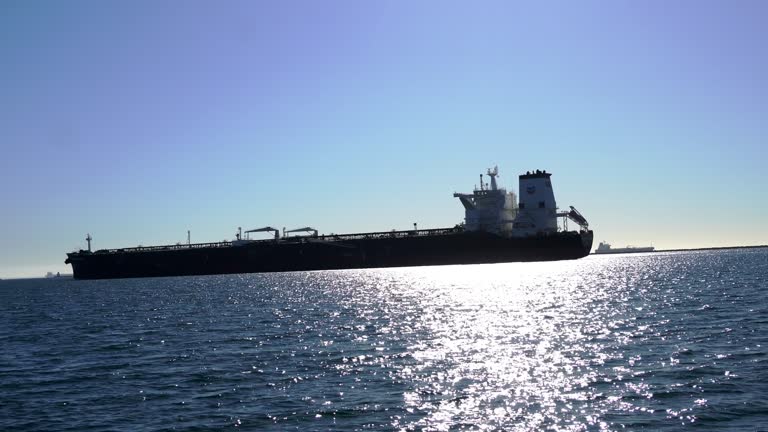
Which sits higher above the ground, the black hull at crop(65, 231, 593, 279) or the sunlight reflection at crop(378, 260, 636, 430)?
the black hull at crop(65, 231, 593, 279)

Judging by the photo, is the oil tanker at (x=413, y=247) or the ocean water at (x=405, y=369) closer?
the ocean water at (x=405, y=369)

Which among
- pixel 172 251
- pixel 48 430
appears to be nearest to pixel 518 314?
pixel 48 430

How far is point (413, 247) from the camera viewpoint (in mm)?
109312

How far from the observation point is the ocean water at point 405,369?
61.0 ft

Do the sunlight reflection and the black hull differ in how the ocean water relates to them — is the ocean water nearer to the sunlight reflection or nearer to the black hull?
the sunlight reflection

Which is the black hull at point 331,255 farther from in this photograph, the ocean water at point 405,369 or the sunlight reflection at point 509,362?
the ocean water at point 405,369

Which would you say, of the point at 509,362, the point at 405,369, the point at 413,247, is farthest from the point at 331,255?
the point at 405,369

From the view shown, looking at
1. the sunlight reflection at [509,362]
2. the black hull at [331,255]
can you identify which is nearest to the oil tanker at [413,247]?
the black hull at [331,255]

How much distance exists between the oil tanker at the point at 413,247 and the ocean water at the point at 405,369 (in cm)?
5805

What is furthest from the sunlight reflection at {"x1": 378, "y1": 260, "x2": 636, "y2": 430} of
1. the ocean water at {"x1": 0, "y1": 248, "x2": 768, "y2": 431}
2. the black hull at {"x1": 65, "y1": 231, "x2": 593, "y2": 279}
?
the black hull at {"x1": 65, "y1": 231, "x2": 593, "y2": 279}

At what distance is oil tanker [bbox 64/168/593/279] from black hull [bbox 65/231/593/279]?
0.16 metres

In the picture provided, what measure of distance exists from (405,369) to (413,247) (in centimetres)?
8410

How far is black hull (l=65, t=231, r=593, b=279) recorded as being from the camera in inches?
4237

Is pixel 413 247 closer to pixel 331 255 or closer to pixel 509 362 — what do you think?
pixel 331 255
